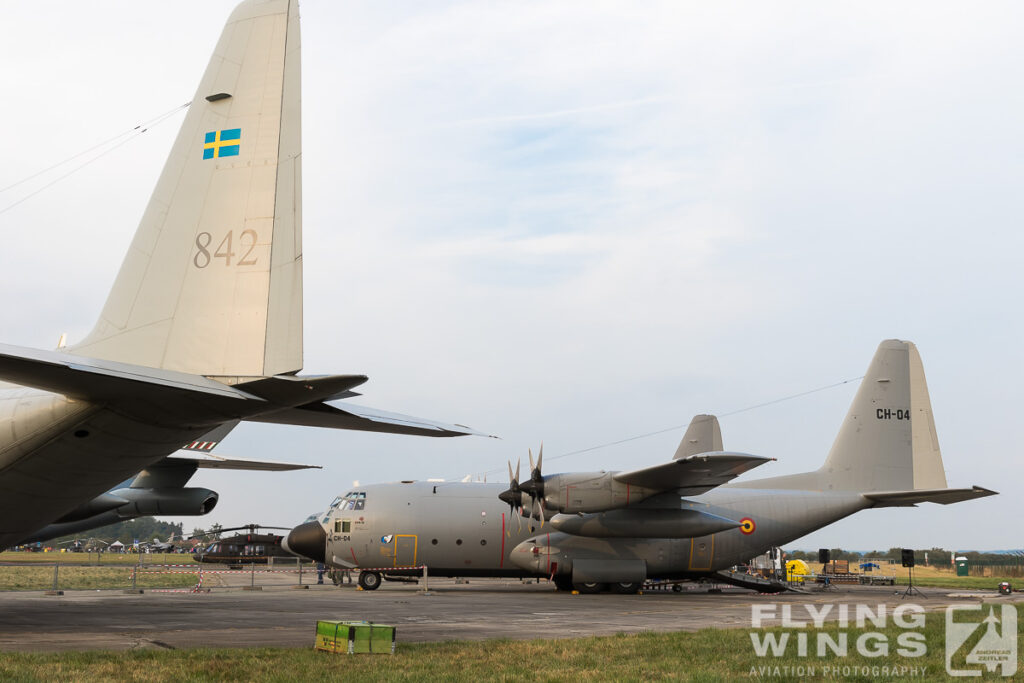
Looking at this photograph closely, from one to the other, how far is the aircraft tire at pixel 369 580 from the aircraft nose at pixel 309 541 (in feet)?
4.41

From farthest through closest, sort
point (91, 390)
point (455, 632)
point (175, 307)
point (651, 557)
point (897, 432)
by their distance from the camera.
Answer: point (897, 432), point (651, 557), point (455, 632), point (175, 307), point (91, 390)

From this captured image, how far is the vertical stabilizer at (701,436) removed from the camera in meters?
31.8

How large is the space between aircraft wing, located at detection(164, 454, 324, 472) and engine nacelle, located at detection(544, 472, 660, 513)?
6.58m

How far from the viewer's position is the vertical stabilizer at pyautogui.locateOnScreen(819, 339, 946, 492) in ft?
89.8

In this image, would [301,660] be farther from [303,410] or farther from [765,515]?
[765,515]

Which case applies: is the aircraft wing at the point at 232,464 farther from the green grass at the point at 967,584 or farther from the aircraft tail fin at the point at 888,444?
the green grass at the point at 967,584

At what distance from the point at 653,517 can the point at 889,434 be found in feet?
29.6

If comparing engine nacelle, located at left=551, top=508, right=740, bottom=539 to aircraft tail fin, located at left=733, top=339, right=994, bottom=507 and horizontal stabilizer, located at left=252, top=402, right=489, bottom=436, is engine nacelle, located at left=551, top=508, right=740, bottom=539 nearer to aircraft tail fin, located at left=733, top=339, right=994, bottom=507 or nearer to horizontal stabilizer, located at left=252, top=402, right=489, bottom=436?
aircraft tail fin, located at left=733, top=339, right=994, bottom=507

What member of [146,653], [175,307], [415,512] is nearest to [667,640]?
[146,653]

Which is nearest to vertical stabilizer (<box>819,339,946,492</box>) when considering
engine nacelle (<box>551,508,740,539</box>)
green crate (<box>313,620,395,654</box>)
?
engine nacelle (<box>551,508,740,539</box>)

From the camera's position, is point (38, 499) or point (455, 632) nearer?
point (38, 499)

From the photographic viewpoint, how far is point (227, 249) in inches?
436

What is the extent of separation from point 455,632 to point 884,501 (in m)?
18.2

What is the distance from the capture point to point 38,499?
39.0 feet
